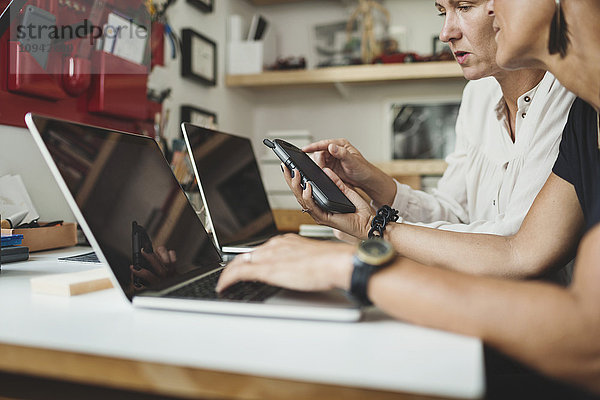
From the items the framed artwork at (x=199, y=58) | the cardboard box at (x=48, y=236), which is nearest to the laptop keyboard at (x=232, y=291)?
the cardboard box at (x=48, y=236)

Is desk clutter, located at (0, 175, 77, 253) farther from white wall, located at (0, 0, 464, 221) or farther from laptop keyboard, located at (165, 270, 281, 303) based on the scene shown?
white wall, located at (0, 0, 464, 221)

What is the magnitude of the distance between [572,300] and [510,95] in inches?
32.6

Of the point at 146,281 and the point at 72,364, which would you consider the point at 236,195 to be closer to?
the point at 146,281

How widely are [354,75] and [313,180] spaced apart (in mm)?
1740

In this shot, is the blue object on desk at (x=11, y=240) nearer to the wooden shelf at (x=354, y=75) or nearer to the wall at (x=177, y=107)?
the wall at (x=177, y=107)

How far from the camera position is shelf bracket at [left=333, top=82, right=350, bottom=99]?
2.73 metres

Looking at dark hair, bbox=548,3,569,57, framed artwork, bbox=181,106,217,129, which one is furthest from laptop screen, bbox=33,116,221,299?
framed artwork, bbox=181,106,217,129

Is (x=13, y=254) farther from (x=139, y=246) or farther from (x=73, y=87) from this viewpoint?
(x=73, y=87)

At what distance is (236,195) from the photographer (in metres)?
1.25

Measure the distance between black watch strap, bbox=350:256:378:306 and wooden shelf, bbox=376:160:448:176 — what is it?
84.2 inches

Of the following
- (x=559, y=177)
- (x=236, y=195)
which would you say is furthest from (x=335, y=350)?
(x=236, y=195)

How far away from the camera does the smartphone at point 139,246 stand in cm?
68

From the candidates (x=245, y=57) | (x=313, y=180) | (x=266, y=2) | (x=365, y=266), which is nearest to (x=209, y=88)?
(x=245, y=57)

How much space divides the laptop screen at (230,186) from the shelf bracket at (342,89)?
1407 mm
